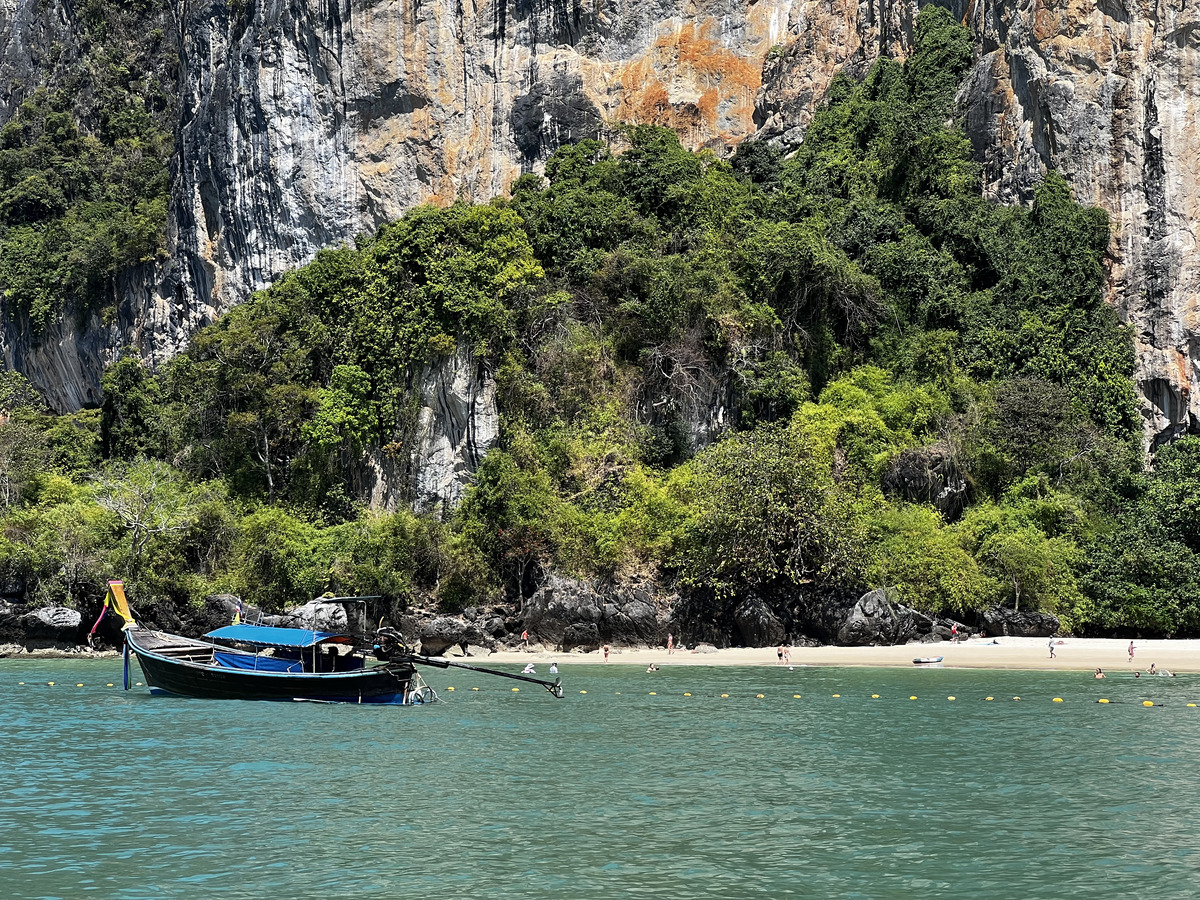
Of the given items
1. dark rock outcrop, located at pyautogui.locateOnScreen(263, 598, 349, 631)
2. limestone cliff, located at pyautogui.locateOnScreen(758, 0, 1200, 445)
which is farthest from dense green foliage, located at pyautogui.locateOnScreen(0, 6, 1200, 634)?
dark rock outcrop, located at pyautogui.locateOnScreen(263, 598, 349, 631)

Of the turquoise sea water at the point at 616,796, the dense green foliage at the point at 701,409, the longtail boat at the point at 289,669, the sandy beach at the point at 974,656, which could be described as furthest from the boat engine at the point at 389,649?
the dense green foliage at the point at 701,409

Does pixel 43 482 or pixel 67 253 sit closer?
pixel 43 482

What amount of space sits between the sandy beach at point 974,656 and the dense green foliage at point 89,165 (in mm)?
36893

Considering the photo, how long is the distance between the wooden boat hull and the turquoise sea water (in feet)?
1.68

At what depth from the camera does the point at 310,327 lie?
146ft

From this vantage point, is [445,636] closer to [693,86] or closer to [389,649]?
[389,649]

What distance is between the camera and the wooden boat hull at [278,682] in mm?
26134

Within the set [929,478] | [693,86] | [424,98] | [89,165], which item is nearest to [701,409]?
[929,478]

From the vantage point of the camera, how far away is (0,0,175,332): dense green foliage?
60.2 meters

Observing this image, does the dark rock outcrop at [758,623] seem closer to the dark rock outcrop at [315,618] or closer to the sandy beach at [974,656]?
the sandy beach at [974,656]

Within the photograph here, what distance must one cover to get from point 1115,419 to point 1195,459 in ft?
12.2

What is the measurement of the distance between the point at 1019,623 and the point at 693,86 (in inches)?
1252

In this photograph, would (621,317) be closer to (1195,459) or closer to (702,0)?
(1195,459)

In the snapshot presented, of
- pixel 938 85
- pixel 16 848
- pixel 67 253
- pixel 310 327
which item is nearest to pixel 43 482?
pixel 310 327
